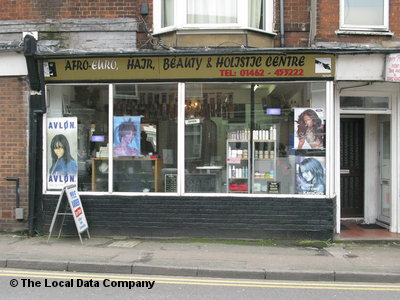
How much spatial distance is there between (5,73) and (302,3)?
6.16m

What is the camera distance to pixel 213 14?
8.68 meters

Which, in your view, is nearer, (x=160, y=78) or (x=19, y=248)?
(x=19, y=248)

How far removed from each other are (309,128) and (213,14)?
2.96 meters

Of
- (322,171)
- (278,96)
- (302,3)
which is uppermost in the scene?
(302,3)

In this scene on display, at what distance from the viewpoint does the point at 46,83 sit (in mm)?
8766

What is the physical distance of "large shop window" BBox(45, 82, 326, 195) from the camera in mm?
8633

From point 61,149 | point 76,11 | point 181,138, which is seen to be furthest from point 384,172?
point 76,11

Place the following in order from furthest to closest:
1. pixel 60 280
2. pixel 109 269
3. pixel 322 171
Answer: pixel 322 171, pixel 109 269, pixel 60 280

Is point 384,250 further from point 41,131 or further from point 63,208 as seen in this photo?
point 41,131

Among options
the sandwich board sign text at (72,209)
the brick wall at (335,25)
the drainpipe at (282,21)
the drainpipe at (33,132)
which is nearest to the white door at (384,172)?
the brick wall at (335,25)

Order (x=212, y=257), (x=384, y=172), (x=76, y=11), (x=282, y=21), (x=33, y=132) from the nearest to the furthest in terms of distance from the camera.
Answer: (x=212, y=257)
(x=282, y=21)
(x=33, y=132)
(x=76, y=11)
(x=384, y=172)

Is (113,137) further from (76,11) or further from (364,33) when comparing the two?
(364,33)

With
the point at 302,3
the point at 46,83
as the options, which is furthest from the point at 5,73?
the point at 302,3

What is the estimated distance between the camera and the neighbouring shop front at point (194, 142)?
328 inches
